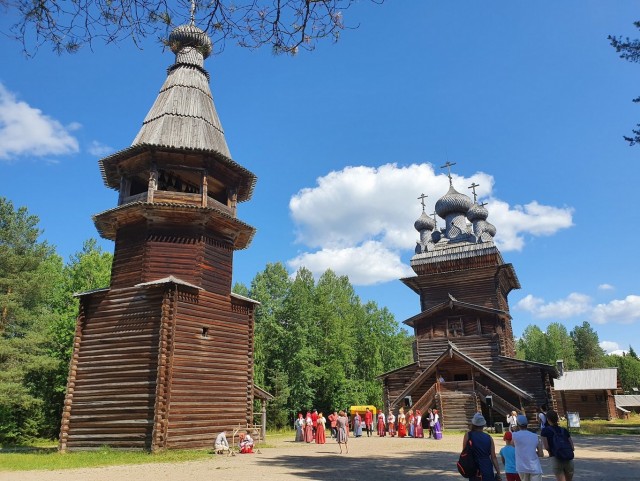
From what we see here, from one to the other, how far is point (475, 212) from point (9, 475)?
34877 millimetres

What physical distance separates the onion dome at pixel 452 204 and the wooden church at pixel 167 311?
72.7ft

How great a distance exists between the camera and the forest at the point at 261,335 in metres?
29.0

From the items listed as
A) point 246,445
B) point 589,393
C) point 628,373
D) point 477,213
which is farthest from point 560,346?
point 246,445

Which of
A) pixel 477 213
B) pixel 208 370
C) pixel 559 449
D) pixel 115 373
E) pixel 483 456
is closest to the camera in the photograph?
pixel 483 456

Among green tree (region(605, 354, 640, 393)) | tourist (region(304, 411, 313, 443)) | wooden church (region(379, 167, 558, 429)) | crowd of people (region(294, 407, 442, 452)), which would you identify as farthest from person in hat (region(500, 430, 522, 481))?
green tree (region(605, 354, 640, 393))

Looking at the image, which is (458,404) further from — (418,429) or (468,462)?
(468,462)

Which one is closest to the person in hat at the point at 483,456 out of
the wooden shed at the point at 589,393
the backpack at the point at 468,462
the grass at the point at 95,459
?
the backpack at the point at 468,462

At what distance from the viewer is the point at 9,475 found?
12.8 metres

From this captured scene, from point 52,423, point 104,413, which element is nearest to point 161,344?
point 104,413

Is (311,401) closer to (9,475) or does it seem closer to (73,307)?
(73,307)

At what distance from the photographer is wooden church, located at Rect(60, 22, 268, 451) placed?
57.1 feet

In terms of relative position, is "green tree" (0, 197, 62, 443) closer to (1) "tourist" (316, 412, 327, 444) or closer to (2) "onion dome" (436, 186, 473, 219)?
(1) "tourist" (316, 412, 327, 444)

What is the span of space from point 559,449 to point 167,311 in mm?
14295

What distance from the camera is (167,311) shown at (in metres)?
17.8
